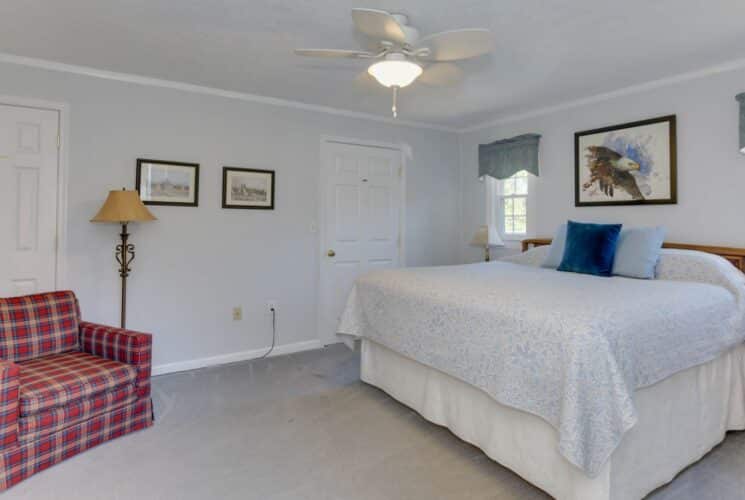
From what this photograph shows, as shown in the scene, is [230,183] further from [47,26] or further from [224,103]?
[47,26]

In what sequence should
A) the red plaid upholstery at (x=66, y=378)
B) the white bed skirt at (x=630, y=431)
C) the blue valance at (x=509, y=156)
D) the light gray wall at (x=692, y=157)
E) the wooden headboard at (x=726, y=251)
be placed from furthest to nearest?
the blue valance at (x=509, y=156), the light gray wall at (x=692, y=157), the wooden headboard at (x=726, y=251), the red plaid upholstery at (x=66, y=378), the white bed skirt at (x=630, y=431)

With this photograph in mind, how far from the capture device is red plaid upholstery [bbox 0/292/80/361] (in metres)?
2.41

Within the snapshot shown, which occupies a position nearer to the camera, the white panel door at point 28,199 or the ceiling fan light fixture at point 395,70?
the ceiling fan light fixture at point 395,70

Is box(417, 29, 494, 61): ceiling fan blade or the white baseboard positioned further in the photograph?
the white baseboard

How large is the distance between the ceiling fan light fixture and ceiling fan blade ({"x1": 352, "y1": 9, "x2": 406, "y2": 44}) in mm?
137

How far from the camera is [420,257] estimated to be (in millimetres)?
4805

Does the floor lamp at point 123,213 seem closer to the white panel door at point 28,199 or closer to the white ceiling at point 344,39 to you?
the white panel door at point 28,199

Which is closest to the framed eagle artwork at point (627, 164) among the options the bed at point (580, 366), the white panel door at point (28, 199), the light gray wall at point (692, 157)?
the light gray wall at point (692, 157)

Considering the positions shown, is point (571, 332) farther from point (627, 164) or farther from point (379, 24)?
point (627, 164)

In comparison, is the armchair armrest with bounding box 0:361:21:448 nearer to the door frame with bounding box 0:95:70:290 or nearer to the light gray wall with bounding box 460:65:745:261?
the door frame with bounding box 0:95:70:290

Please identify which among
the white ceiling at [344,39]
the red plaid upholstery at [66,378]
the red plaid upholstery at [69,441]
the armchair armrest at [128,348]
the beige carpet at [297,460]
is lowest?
the beige carpet at [297,460]

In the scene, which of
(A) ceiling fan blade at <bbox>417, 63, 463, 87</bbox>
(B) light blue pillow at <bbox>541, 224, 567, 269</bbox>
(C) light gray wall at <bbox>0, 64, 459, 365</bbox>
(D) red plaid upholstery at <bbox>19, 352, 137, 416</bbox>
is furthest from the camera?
(B) light blue pillow at <bbox>541, 224, 567, 269</bbox>

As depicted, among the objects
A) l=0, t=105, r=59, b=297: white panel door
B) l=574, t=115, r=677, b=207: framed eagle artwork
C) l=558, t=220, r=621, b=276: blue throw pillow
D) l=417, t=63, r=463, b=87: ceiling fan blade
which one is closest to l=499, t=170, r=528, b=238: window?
l=574, t=115, r=677, b=207: framed eagle artwork

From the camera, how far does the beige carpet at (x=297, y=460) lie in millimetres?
1870
